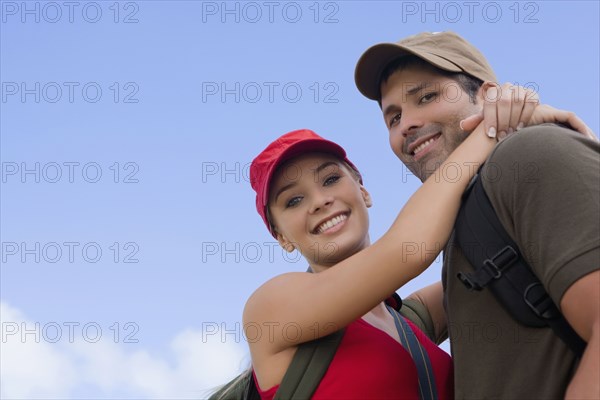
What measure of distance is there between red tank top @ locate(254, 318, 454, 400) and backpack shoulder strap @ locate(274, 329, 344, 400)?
38 millimetres

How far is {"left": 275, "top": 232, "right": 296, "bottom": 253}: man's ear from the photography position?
13.1 feet

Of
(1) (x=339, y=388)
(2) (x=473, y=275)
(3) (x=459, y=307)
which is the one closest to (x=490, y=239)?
(2) (x=473, y=275)

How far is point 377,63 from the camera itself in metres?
3.79

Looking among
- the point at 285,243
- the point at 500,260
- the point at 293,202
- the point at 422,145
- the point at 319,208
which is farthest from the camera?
the point at 285,243

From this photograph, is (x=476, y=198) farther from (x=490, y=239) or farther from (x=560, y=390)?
(x=560, y=390)

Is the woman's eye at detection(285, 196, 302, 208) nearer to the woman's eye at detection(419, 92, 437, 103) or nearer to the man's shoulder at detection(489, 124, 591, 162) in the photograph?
the woman's eye at detection(419, 92, 437, 103)

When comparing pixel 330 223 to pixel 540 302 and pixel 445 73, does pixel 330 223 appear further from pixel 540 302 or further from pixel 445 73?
pixel 540 302

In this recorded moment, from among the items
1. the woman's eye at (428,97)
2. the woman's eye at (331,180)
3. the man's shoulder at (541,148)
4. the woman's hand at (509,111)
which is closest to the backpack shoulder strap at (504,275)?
the man's shoulder at (541,148)

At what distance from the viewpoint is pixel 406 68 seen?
3711mm

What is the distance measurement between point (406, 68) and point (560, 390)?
6.57 feet

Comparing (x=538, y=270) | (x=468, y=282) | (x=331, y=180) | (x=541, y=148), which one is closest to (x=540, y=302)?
(x=538, y=270)

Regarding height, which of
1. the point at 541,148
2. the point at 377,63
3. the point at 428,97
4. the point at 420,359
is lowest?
the point at 420,359

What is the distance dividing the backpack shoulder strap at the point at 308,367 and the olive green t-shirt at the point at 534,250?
698mm

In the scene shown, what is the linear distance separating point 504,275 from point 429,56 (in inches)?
59.8
